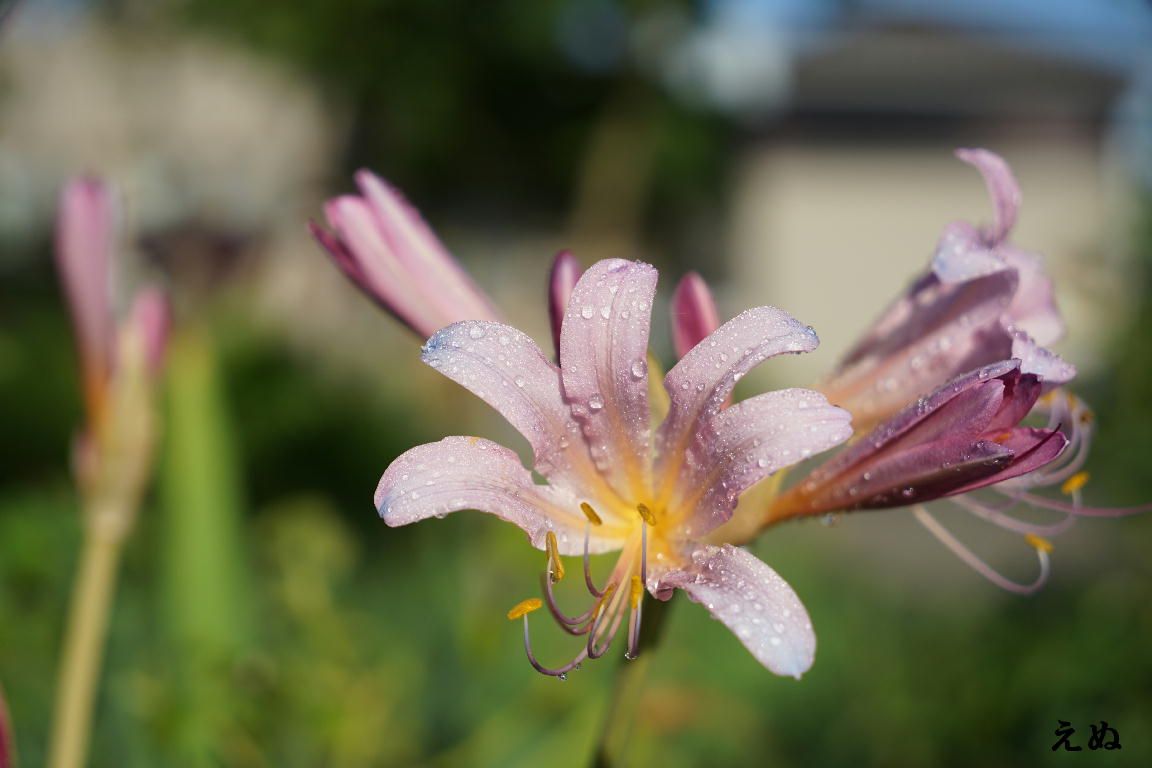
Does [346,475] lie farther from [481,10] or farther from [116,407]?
[481,10]

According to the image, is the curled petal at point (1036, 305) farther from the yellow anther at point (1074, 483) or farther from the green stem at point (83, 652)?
the green stem at point (83, 652)

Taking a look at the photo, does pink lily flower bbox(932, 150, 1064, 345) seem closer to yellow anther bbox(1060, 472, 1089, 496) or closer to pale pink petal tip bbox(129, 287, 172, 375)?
yellow anther bbox(1060, 472, 1089, 496)

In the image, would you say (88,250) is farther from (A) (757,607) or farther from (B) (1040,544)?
(B) (1040,544)

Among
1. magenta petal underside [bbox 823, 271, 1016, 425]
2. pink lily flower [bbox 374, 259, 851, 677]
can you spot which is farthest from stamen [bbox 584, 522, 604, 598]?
magenta petal underside [bbox 823, 271, 1016, 425]

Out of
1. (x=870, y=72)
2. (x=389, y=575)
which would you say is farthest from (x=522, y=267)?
(x=389, y=575)

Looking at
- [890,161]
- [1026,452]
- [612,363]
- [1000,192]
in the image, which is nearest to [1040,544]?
[1026,452]

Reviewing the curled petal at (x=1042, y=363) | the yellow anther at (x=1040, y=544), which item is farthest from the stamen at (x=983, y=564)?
the curled petal at (x=1042, y=363)
